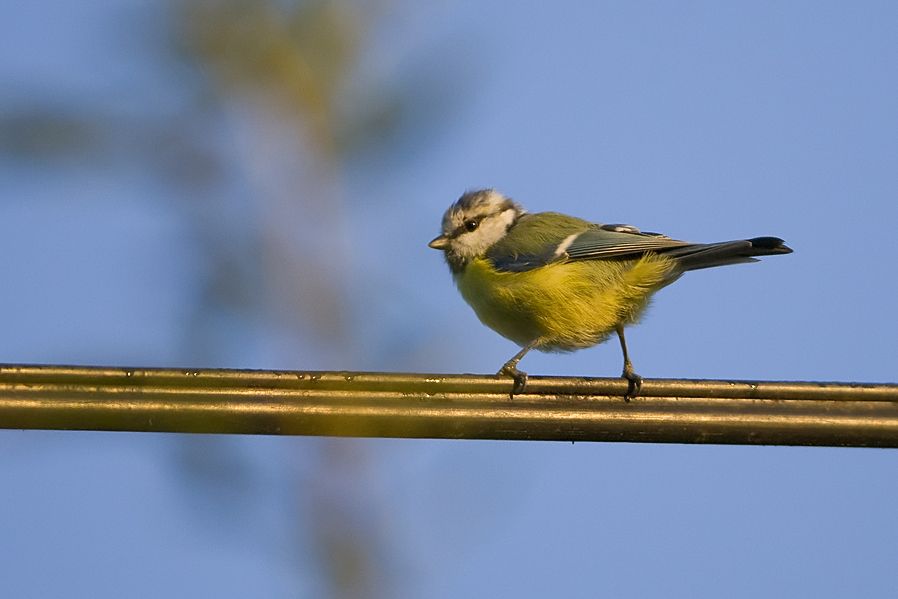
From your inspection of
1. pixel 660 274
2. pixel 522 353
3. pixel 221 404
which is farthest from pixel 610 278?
pixel 221 404

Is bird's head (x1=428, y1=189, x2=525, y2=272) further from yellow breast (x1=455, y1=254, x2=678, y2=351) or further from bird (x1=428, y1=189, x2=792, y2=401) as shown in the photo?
yellow breast (x1=455, y1=254, x2=678, y2=351)

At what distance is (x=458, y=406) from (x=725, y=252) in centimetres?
196

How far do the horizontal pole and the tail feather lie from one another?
1264 mm

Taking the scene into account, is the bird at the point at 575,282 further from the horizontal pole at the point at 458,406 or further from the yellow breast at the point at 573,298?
the horizontal pole at the point at 458,406

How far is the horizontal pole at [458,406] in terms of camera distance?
93.0 inches

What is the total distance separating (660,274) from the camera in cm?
468

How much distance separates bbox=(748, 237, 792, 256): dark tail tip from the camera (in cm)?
398

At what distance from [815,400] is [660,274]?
6.25 ft

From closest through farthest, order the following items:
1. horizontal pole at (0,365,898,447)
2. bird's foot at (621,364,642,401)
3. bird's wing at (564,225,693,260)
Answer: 1. horizontal pole at (0,365,898,447)
2. bird's foot at (621,364,642,401)
3. bird's wing at (564,225,693,260)

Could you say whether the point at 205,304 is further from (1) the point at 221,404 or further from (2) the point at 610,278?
(2) the point at 610,278

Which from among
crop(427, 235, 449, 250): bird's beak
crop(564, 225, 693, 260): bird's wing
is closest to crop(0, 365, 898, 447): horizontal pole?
crop(564, 225, 693, 260): bird's wing

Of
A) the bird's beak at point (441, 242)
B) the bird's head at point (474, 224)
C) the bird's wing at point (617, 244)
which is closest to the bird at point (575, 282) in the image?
the bird's wing at point (617, 244)

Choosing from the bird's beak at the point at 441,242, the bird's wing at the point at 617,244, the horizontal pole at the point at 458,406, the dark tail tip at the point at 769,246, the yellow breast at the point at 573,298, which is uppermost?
the bird's beak at the point at 441,242

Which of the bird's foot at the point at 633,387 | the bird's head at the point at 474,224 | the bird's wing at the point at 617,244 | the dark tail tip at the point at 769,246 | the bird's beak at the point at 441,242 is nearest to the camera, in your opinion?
the bird's foot at the point at 633,387
